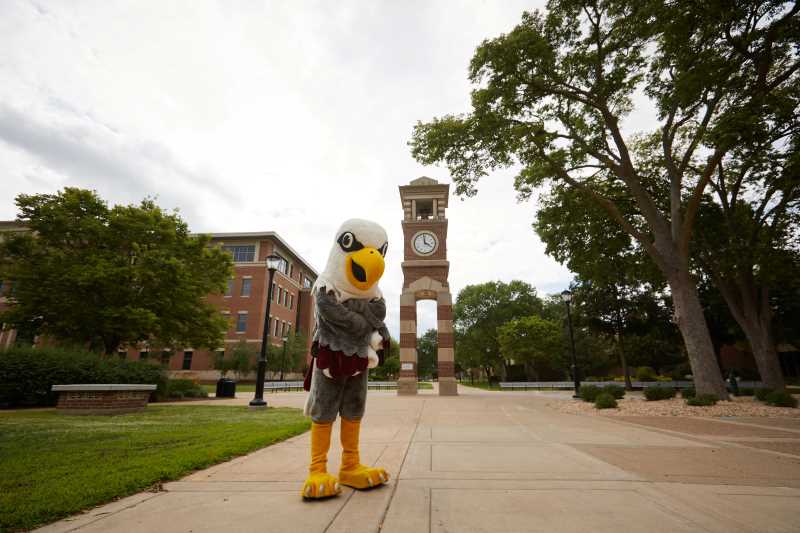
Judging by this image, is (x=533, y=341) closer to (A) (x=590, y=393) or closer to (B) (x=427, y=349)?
(A) (x=590, y=393)

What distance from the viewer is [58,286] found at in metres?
13.2

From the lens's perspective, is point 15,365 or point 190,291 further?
point 190,291

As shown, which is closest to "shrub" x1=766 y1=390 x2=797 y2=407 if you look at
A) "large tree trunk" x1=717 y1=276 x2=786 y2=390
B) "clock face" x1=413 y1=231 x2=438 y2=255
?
"large tree trunk" x1=717 y1=276 x2=786 y2=390

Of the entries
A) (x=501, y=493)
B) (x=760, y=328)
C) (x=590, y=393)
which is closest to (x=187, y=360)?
(x=590, y=393)

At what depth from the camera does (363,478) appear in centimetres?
294

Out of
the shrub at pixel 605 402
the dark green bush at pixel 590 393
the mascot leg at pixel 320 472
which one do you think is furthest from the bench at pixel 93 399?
the dark green bush at pixel 590 393

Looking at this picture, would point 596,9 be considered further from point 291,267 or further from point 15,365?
point 291,267

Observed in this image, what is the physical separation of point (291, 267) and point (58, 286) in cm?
2923

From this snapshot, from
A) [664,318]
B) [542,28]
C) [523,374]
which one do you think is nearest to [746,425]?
[542,28]

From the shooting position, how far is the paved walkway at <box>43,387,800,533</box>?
2.17 metres

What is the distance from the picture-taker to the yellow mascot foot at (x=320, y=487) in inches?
103

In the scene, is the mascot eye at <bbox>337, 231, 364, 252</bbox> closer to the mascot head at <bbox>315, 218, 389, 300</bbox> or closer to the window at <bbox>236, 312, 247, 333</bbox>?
the mascot head at <bbox>315, 218, 389, 300</bbox>

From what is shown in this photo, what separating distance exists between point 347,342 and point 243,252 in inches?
1480

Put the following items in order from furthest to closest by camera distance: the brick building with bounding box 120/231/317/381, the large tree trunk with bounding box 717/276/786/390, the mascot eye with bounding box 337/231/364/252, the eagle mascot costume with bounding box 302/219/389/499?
1. the brick building with bounding box 120/231/317/381
2. the large tree trunk with bounding box 717/276/786/390
3. the mascot eye with bounding box 337/231/364/252
4. the eagle mascot costume with bounding box 302/219/389/499
